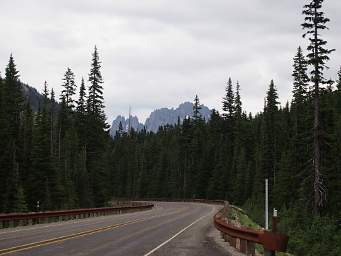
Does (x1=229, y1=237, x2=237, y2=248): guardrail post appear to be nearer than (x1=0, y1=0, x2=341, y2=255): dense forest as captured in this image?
Yes

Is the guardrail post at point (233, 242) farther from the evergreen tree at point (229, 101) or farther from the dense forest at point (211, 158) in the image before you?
the evergreen tree at point (229, 101)

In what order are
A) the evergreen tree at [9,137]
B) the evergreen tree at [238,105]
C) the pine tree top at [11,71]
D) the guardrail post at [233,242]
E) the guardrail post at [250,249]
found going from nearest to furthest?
the guardrail post at [250,249] → the guardrail post at [233,242] → the evergreen tree at [9,137] → the pine tree top at [11,71] → the evergreen tree at [238,105]

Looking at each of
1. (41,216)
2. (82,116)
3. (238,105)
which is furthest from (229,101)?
(41,216)

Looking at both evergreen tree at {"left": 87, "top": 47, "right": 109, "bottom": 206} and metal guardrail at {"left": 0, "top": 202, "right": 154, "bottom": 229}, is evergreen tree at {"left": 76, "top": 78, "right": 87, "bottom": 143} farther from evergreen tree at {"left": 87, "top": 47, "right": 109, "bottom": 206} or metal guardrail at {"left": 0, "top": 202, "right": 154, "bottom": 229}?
Result: metal guardrail at {"left": 0, "top": 202, "right": 154, "bottom": 229}

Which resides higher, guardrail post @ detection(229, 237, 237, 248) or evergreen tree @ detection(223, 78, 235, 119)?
evergreen tree @ detection(223, 78, 235, 119)

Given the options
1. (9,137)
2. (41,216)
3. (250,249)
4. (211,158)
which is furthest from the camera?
(211,158)

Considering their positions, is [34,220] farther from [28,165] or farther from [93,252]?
[28,165]

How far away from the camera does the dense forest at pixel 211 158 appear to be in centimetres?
4172

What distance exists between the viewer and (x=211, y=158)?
11369 cm

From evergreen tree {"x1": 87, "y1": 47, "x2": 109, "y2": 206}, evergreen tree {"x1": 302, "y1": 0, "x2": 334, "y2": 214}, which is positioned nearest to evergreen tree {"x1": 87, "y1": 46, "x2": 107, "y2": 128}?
evergreen tree {"x1": 87, "y1": 47, "x2": 109, "y2": 206}

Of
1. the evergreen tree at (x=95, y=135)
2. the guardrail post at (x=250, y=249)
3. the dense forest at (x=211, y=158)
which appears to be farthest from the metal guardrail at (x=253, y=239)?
the evergreen tree at (x=95, y=135)

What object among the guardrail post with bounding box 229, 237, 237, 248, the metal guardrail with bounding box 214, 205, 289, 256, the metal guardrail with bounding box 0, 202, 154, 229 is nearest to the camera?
the metal guardrail with bounding box 214, 205, 289, 256

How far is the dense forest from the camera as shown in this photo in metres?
41.7

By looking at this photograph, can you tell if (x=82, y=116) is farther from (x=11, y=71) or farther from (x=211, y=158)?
(x=211, y=158)
